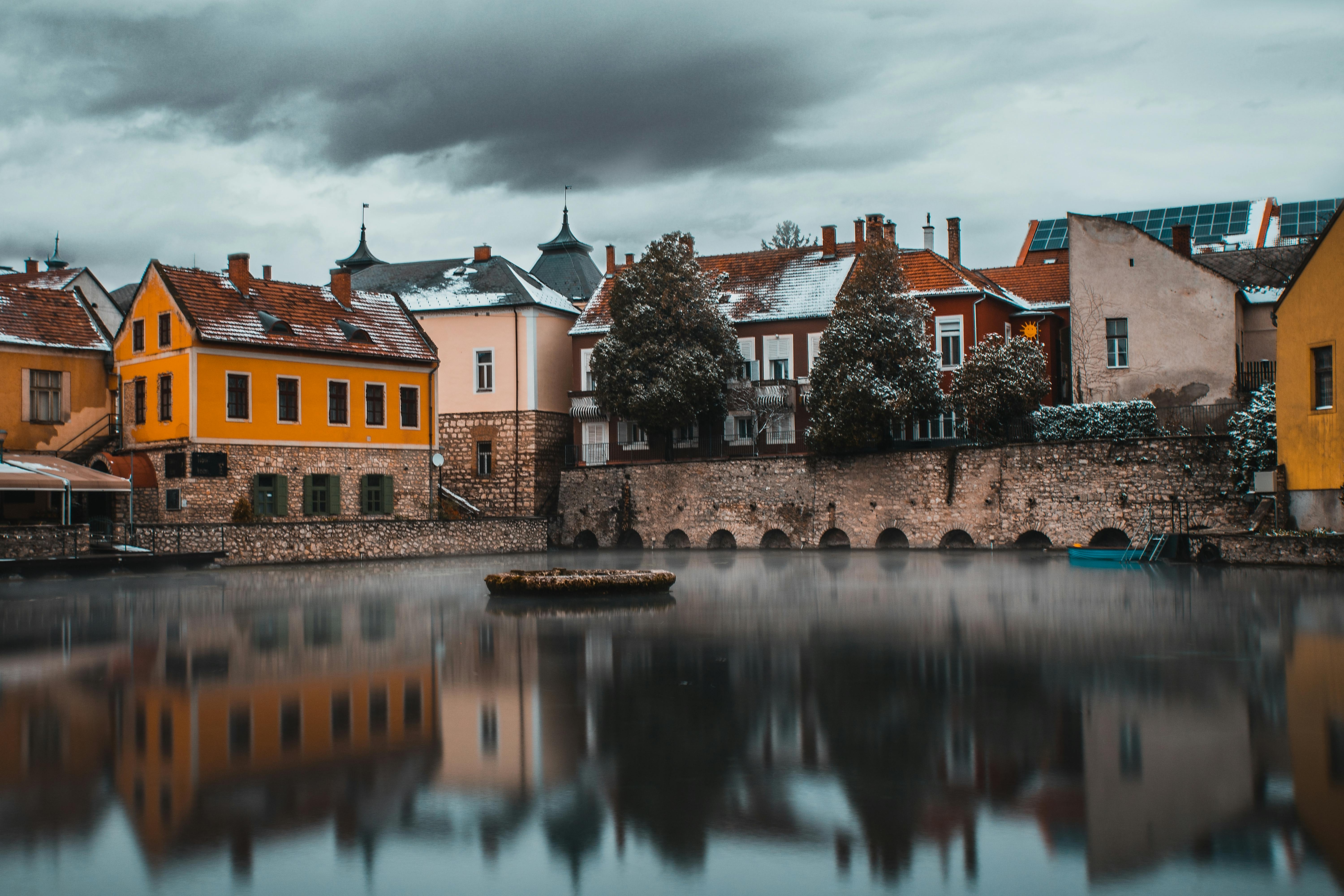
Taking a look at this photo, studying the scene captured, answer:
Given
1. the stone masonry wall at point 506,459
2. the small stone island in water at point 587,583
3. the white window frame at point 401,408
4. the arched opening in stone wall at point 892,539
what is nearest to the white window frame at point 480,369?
the stone masonry wall at point 506,459

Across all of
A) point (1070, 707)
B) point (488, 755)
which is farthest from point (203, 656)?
point (1070, 707)

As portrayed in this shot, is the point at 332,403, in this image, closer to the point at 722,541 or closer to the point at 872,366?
the point at 722,541

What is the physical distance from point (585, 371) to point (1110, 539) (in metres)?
21.3

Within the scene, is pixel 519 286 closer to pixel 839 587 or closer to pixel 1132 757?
pixel 839 587

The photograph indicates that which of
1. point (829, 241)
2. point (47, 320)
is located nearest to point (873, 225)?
point (829, 241)

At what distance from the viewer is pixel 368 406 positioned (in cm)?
4103

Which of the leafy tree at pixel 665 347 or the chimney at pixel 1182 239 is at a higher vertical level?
the chimney at pixel 1182 239

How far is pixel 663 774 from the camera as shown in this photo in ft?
24.1

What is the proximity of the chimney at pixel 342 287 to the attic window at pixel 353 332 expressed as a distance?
1.53 m

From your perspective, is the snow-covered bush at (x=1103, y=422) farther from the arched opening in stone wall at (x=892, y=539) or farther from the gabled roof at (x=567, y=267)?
the gabled roof at (x=567, y=267)

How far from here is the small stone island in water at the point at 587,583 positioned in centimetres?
1986

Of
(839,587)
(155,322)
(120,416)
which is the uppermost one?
(155,322)

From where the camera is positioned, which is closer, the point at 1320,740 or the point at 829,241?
the point at 1320,740

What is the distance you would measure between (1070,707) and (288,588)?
18.3 m
